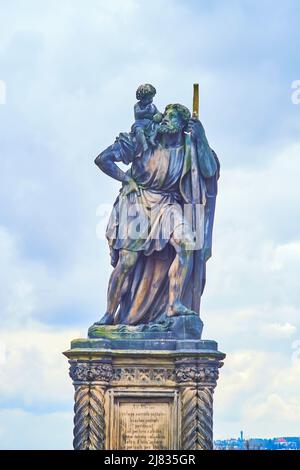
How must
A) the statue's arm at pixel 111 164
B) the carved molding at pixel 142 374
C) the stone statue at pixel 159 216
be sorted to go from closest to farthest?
the carved molding at pixel 142 374, the stone statue at pixel 159 216, the statue's arm at pixel 111 164

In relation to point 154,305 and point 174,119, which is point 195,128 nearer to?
point 174,119

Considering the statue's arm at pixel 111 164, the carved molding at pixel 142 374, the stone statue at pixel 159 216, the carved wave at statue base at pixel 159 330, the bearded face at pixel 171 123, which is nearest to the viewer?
the carved molding at pixel 142 374

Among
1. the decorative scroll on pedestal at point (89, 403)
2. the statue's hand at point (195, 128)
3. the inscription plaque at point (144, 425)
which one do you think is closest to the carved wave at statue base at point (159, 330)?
the decorative scroll on pedestal at point (89, 403)

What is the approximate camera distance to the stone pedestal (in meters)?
22.5

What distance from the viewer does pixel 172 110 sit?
2408 cm

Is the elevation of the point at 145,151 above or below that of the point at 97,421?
above

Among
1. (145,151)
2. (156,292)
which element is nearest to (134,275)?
(156,292)

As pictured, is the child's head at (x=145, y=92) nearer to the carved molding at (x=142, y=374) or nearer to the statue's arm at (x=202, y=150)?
the statue's arm at (x=202, y=150)

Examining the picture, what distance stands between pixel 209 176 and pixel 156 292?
2.42m

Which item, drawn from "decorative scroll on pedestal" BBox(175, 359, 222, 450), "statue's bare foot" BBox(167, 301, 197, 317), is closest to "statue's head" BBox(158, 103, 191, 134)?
"statue's bare foot" BBox(167, 301, 197, 317)

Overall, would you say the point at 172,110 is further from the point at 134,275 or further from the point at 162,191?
the point at 134,275

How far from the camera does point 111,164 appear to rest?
24125 millimetres

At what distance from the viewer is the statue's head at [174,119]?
78.6ft

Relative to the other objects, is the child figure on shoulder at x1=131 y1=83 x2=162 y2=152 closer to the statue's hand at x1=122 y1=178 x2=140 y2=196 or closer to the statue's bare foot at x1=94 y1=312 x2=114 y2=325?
the statue's hand at x1=122 y1=178 x2=140 y2=196
